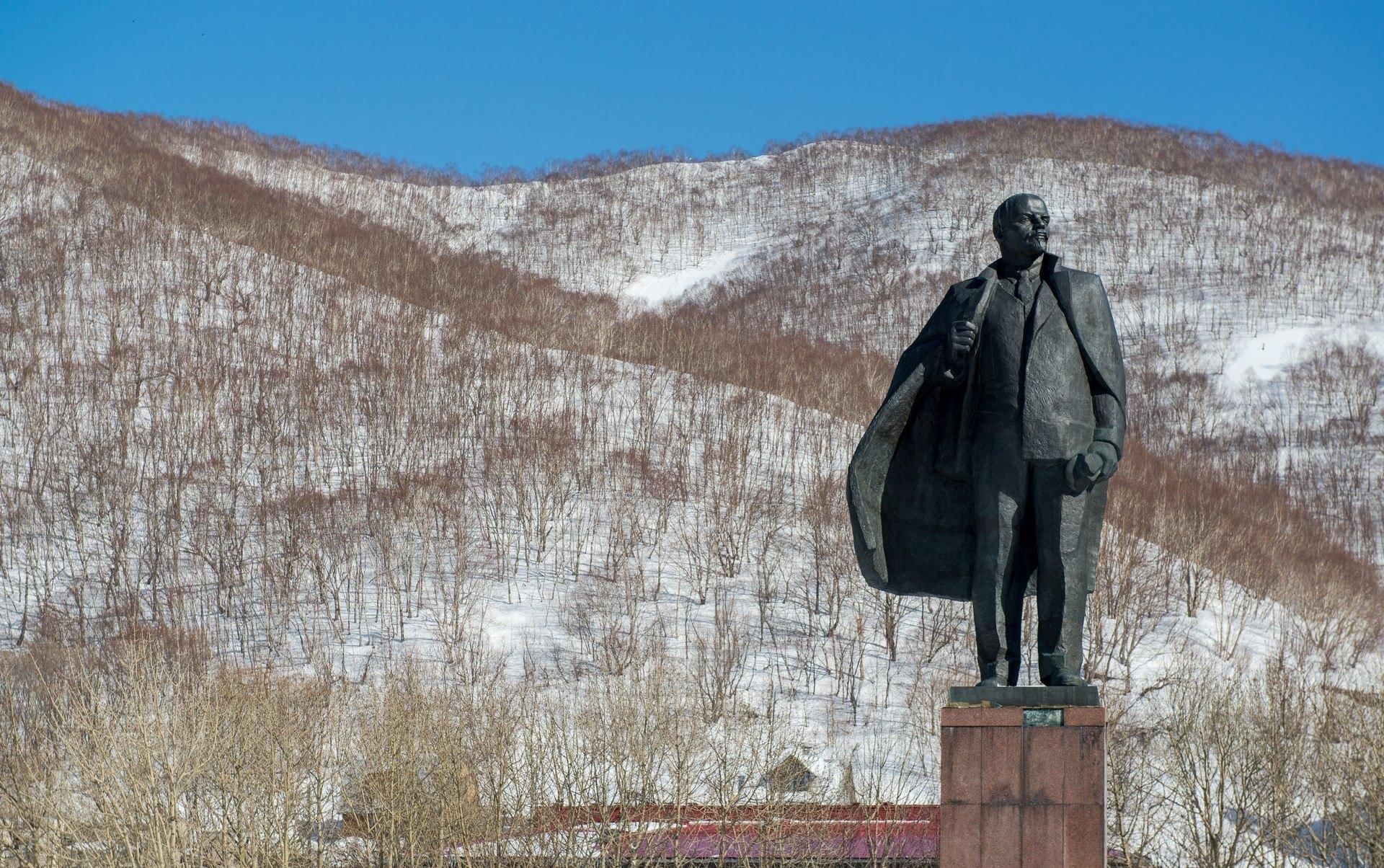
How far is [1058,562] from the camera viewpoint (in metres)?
7.62

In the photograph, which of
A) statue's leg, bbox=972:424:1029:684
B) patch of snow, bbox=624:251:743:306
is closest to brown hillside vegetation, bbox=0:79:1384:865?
patch of snow, bbox=624:251:743:306

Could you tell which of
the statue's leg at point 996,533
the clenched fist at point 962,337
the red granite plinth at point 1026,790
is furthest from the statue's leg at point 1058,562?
the clenched fist at point 962,337

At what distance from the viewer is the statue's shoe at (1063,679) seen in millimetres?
7367

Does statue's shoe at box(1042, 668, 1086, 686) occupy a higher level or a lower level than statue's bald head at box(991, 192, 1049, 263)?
lower

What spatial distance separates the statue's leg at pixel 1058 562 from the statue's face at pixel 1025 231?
117 cm

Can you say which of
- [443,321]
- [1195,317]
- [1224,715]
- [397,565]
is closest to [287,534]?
[397,565]

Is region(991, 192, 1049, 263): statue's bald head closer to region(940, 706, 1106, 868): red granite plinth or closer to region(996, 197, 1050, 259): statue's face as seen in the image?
region(996, 197, 1050, 259): statue's face

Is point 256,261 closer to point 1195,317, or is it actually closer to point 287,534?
point 287,534

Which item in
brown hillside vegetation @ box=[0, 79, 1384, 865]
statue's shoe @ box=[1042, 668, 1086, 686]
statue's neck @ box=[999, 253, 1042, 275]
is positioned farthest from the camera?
brown hillside vegetation @ box=[0, 79, 1384, 865]

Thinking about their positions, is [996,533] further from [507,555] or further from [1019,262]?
[507,555]

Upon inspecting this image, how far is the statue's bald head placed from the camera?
7.96m

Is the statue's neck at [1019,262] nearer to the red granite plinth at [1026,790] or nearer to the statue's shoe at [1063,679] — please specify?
the statue's shoe at [1063,679]

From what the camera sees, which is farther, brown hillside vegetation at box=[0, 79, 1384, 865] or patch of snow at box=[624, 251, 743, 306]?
patch of snow at box=[624, 251, 743, 306]

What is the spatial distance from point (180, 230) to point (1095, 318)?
4966 centimetres
